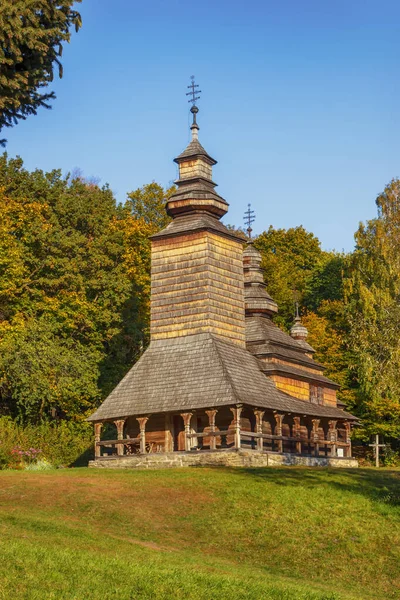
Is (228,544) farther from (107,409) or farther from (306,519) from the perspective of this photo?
(107,409)

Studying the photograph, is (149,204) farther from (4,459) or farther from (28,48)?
(28,48)

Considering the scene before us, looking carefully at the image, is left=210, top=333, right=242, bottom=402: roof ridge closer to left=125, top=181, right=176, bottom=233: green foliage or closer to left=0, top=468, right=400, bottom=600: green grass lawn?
left=0, top=468, right=400, bottom=600: green grass lawn

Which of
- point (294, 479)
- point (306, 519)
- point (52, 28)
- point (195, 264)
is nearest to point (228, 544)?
point (306, 519)

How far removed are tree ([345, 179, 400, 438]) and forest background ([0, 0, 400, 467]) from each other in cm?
8

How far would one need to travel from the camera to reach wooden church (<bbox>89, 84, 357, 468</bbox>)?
37094 millimetres

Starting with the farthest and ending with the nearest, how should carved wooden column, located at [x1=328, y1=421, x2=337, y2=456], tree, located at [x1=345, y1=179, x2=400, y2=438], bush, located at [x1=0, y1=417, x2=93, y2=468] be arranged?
tree, located at [x1=345, y1=179, x2=400, y2=438], carved wooden column, located at [x1=328, y1=421, x2=337, y2=456], bush, located at [x1=0, y1=417, x2=93, y2=468]

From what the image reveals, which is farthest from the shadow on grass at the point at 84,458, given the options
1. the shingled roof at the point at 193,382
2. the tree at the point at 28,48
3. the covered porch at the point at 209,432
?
the tree at the point at 28,48

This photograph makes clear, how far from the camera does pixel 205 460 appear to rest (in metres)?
36.0

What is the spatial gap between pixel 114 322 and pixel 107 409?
579 inches

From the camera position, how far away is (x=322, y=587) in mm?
19250

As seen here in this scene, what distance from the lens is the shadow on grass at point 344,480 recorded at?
2745 cm

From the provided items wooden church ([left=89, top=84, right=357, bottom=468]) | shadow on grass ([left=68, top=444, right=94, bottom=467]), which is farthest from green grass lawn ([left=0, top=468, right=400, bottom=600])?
shadow on grass ([left=68, top=444, right=94, bottom=467])

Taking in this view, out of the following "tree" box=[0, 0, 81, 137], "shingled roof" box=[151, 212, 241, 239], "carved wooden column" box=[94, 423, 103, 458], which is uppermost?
"shingled roof" box=[151, 212, 241, 239]

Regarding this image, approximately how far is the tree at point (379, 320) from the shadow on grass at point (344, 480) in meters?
20.7
